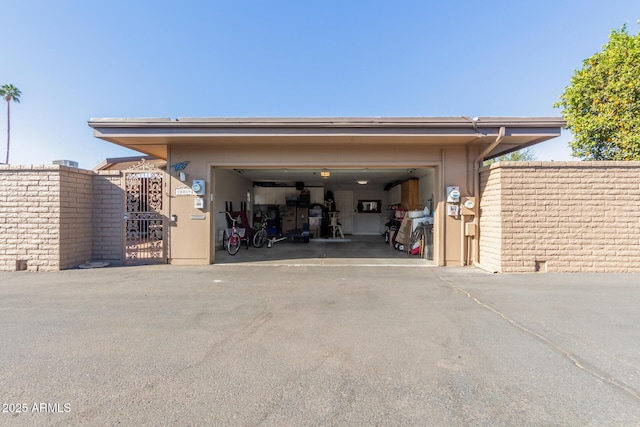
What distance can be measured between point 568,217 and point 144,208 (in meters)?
9.75

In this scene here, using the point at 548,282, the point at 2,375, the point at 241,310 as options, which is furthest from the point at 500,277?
the point at 2,375

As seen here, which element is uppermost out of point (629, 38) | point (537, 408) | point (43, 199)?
point (629, 38)

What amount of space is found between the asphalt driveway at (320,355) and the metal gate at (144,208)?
7.68 ft

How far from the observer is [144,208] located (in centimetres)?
743

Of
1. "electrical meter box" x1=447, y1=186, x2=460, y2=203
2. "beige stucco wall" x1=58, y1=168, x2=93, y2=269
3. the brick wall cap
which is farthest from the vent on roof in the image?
the brick wall cap

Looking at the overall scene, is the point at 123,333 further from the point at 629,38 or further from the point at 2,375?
the point at 629,38

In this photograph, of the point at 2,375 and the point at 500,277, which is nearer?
the point at 2,375

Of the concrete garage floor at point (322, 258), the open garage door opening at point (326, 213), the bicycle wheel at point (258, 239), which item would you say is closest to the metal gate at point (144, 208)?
the open garage door opening at point (326, 213)

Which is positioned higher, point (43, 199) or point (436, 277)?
point (43, 199)

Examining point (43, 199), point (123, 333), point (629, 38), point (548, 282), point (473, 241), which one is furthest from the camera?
point (629, 38)

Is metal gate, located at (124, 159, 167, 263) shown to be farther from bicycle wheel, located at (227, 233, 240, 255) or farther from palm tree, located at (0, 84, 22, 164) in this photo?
palm tree, located at (0, 84, 22, 164)

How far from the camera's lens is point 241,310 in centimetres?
406

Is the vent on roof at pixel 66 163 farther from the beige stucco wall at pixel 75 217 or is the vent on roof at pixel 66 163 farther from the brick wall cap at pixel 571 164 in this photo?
the brick wall cap at pixel 571 164

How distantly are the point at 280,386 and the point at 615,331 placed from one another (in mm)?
3807
